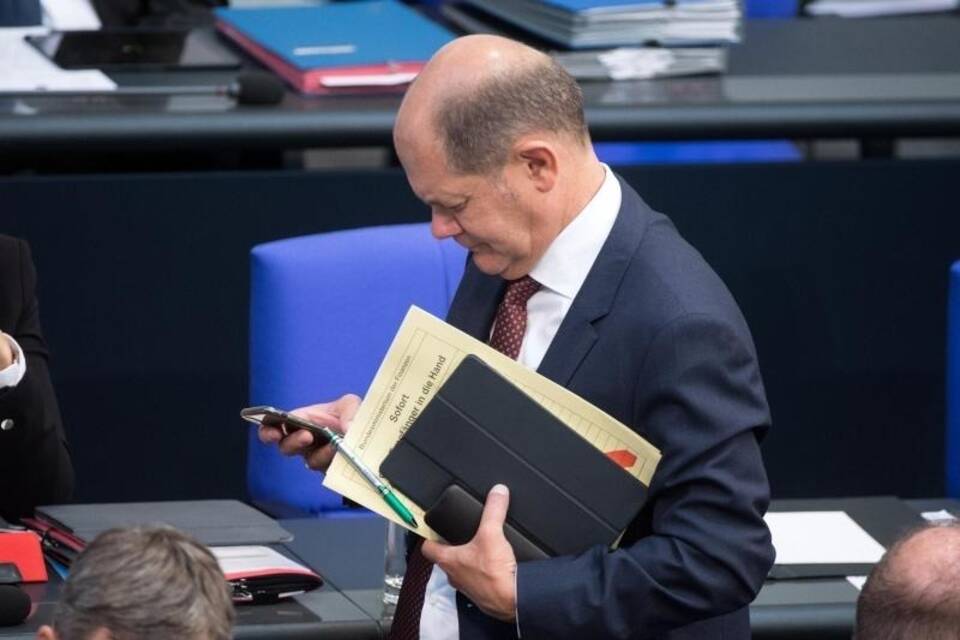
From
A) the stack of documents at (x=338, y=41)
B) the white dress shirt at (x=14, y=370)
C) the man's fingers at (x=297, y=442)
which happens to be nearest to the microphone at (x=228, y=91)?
the stack of documents at (x=338, y=41)

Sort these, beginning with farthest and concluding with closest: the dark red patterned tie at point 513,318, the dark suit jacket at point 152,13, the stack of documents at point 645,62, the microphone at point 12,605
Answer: the dark suit jacket at point 152,13, the stack of documents at point 645,62, the microphone at point 12,605, the dark red patterned tie at point 513,318

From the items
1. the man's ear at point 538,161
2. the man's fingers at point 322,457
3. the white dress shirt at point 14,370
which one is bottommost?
the white dress shirt at point 14,370

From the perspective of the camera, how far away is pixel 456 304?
2621 mm

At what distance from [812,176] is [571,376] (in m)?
2.03

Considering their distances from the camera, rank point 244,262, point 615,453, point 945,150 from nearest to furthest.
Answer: point 615,453, point 244,262, point 945,150

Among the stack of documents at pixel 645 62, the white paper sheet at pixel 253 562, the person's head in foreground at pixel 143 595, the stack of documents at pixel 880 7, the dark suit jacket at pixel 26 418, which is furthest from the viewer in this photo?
the stack of documents at pixel 880 7

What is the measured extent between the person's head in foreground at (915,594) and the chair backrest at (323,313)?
1530mm

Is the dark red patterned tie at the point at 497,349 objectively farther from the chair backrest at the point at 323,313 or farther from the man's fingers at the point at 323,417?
the chair backrest at the point at 323,313

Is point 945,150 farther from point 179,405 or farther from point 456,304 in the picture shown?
point 456,304

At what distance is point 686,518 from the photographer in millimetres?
2234

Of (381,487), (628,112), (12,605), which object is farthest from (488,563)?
(628,112)

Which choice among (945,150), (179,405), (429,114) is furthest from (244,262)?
(945,150)

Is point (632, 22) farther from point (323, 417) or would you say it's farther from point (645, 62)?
point (323, 417)

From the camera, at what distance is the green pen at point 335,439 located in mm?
2350
